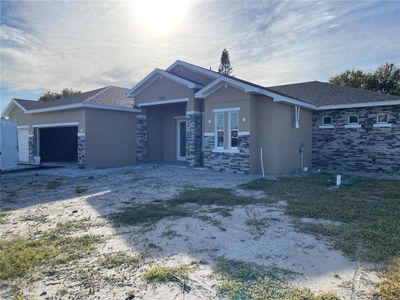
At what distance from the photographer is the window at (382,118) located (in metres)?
13.7

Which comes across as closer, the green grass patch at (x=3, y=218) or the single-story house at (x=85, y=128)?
the green grass patch at (x=3, y=218)

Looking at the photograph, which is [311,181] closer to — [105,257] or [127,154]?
[105,257]

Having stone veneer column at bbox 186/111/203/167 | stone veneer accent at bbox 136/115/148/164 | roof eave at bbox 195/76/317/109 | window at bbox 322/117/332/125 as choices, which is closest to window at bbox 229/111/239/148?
roof eave at bbox 195/76/317/109

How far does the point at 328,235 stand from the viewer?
5035 mm

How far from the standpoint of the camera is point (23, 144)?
19828mm

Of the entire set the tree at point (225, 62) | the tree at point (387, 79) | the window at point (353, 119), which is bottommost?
the window at point (353, 119)

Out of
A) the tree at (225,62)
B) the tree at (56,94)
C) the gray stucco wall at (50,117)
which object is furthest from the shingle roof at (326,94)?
the tree at (56,94)

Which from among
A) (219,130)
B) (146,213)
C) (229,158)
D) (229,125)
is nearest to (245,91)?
(229,125)

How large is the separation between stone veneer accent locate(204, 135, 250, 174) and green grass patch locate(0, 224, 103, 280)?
858 centimetres

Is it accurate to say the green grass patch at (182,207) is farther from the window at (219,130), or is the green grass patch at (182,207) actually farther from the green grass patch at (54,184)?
the window at (219,130)

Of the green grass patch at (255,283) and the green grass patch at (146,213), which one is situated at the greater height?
the green grass patch at (146,213)

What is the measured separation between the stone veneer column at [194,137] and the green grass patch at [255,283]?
36.3ft

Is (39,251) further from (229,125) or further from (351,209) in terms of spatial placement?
(229,125)

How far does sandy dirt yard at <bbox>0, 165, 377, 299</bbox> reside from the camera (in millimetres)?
3408
